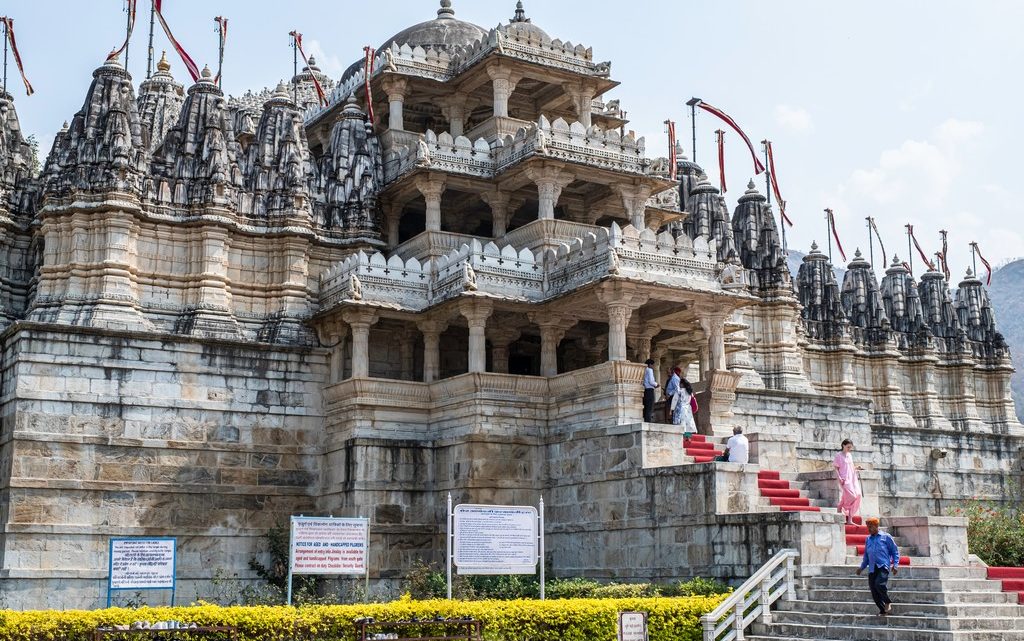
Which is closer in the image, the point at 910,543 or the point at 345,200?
the point at 910,543

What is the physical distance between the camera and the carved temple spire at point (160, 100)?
42125 millimetres

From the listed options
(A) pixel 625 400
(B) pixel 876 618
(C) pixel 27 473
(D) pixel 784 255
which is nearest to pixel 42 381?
(C) pixel 27 473

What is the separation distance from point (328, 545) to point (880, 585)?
8.63 meters

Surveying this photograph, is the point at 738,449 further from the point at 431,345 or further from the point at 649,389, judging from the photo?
the point at 431,345

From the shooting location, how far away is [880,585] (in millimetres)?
18984

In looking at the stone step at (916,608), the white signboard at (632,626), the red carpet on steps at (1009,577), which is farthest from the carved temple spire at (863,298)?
the white signboard at (632,626)

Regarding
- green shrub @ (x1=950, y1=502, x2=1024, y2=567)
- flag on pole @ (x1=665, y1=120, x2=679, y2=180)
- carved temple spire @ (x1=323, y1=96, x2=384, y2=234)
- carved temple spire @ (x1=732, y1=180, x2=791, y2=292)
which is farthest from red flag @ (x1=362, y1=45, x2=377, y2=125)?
green shrub @ (x1=950, y1=502, x2=1024, y2=567)

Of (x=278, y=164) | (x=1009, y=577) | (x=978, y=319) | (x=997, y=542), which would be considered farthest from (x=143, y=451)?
(x=978, y=319)

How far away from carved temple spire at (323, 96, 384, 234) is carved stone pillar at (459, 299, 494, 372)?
592cm

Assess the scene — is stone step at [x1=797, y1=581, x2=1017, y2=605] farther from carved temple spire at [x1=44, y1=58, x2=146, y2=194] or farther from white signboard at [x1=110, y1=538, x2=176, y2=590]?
carved temple spire at [x1=44, y1=58, x2=146, y2=194]

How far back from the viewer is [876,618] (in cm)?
1923

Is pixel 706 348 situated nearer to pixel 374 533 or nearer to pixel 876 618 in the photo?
pixel 374 533

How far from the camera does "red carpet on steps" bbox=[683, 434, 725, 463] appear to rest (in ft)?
87.6

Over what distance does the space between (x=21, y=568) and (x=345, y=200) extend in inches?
495
